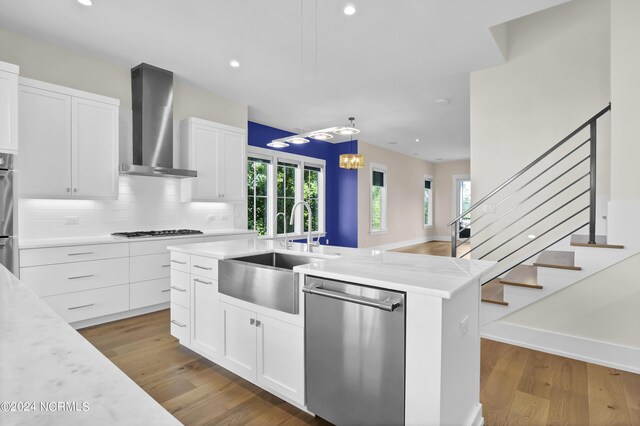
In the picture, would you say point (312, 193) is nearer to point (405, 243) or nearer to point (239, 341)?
point (405, 243)

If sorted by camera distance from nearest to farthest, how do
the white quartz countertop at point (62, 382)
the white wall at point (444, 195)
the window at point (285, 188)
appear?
1. the white quartz countertop at point (62, 382)
2. the window at point (285, 188)
3. the white wall at point (444, 195)

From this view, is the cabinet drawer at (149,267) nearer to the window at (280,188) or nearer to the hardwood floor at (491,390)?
the hardwood floor at (491,390)

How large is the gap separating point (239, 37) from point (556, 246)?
397cm

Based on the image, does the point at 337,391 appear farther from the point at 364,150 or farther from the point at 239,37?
the point at 364,150

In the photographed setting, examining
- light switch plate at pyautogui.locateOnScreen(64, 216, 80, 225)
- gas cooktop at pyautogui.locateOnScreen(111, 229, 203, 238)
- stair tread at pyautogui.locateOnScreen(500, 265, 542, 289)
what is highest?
light switch plate at pyautogui.locateOnScreen(64, 216, 80, 225)

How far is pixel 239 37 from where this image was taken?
3.37 meters

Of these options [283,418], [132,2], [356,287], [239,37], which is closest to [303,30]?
[239,37]

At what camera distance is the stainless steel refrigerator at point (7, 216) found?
290cm

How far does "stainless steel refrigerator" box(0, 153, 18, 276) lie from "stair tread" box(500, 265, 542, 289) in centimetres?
436

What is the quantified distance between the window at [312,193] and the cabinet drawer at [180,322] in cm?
480

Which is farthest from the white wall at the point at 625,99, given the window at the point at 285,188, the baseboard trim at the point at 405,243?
the baseboard trim at the point at 405,243

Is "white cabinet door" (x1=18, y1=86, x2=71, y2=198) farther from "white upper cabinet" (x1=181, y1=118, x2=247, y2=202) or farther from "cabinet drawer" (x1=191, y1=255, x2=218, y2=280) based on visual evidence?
"cabinet drawer" (x1=191, y1=255, x2=218, y2=280)

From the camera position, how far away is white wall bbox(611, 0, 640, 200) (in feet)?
8.13

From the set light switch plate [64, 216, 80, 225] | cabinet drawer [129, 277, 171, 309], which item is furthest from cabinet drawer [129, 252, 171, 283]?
light switch plate [64, 216, 80, 225]
